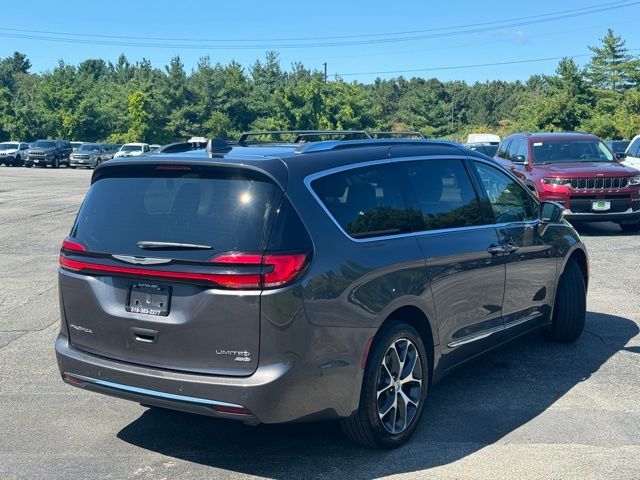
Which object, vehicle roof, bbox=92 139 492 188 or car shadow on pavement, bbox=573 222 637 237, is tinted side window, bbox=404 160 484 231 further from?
car shadow on pavement, bbox=573 222 637 237

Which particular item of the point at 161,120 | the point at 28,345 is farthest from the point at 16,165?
the point at 28,345

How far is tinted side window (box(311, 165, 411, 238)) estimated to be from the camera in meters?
4.33

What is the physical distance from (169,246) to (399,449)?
1882mm

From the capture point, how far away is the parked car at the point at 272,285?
3.92 metres

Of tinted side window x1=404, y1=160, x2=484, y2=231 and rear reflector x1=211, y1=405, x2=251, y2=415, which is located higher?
tinted side window x1=404, y1=160, x2=484, y2=231

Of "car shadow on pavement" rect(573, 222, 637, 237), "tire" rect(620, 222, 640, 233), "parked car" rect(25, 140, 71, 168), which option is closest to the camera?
"car shadow on pavement" rect(573, 222, 637, 237)

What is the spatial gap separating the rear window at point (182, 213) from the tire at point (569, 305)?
367 cm

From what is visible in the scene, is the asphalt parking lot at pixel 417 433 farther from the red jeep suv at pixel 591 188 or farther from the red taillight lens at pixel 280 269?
the red jeep suv at pixel 591 188

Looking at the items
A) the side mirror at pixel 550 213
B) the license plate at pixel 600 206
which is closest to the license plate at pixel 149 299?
the side mirror at pixel 550 213

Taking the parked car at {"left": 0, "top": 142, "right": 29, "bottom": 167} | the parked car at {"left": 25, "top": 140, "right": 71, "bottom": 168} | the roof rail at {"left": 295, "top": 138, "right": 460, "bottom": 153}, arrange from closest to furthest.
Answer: the roof rail at {"left": 295, "top": 138, "right": 460, "bottom": 153} < the parked car at {"left": 25, "top": 140, "right": 71, "bottom": 168} < the parked car at {"left": 0, "top": 142, "right": 29, "bottom": 167}

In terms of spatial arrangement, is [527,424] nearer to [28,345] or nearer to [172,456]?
[172,456]

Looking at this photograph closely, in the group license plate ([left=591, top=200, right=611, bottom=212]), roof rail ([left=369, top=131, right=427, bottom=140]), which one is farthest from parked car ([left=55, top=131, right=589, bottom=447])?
license plate ([left=591, top=200, right=611, bottom=212])

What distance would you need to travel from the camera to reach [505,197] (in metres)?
6.07

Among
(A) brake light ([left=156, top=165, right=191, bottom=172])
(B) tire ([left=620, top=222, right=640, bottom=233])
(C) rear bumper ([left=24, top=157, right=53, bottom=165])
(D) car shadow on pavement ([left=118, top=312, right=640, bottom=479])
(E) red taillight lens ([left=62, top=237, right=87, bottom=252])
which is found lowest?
(C) rear bumper ([left=24, top=157, right=53, bottom=165])
